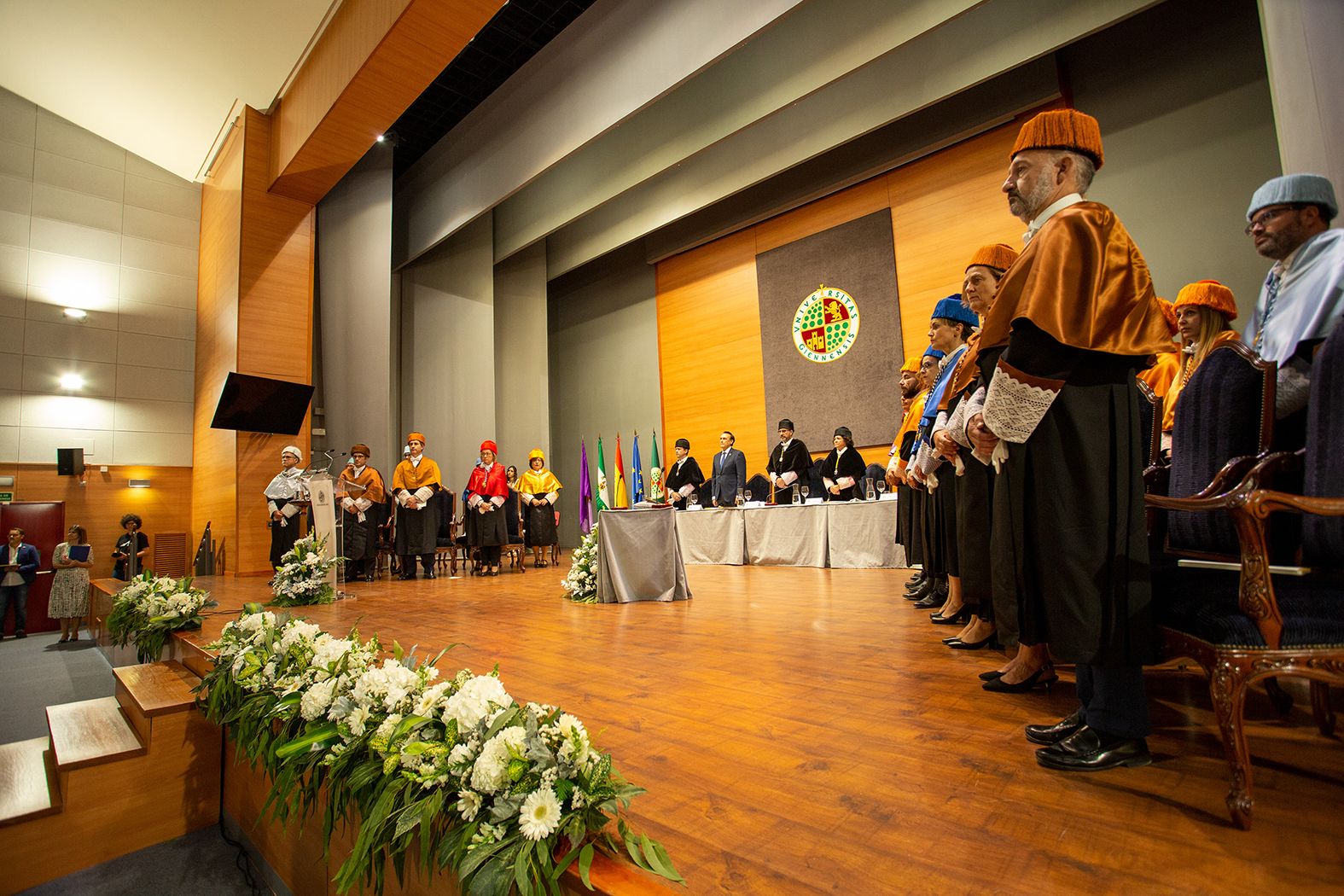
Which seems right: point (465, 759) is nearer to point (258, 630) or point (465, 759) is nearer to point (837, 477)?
point (258, 630)

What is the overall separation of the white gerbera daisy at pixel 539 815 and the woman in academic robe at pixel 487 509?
6304 millimetres

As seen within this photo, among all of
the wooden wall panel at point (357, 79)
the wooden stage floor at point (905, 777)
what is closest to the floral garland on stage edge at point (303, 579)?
the wooden stage floor at point (905, 777)

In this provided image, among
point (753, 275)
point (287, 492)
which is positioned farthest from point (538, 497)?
point (753, 275)

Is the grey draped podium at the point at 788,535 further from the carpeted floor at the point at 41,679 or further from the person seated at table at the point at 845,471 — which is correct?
the carpeted floor at the point at 41,679

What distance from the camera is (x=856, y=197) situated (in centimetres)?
827

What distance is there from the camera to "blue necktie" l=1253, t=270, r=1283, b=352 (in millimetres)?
1827

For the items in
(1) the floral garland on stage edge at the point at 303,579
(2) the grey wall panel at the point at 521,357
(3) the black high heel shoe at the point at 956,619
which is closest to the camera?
(3) the black high heel shoe at the point at 956,619

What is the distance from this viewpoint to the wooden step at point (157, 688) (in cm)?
254

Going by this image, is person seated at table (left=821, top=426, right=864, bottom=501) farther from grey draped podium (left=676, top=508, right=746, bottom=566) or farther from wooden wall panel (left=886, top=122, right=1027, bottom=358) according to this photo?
wooden wall panel (left=886, top=122, right=1027, bottom=358)

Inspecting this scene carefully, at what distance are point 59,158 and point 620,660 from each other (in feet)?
35.0

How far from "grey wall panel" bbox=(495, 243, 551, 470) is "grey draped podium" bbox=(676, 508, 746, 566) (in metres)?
4.57

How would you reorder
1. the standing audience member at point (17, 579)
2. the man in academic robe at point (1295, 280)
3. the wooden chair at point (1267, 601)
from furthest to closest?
the standing audience member at point (17, 579), the man in academic robe at point (1295, 280), the wooden chair at point (1267, 601)

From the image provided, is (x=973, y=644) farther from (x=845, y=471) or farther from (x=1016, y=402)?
(x=845, y=471)

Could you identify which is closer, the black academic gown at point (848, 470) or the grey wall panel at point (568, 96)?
the grey wall panel at point (568, 96)
